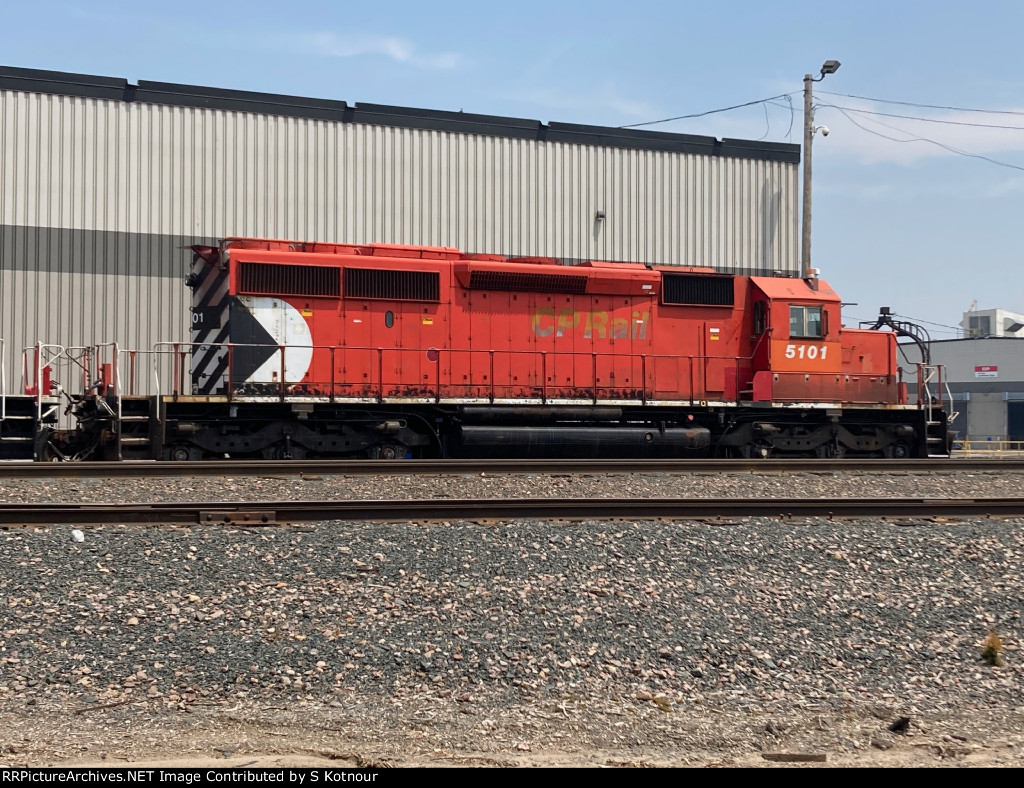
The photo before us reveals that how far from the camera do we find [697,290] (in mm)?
15984

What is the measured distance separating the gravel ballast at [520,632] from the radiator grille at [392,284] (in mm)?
7459

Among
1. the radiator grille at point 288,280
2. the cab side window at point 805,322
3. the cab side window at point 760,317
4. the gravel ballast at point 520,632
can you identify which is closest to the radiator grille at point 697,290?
the cab side window at point 760,317

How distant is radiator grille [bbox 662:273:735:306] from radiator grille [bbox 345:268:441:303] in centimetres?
398

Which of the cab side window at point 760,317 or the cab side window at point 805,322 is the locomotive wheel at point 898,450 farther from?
the cab side window at point 760,317

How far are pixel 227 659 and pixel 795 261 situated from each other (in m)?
22.7

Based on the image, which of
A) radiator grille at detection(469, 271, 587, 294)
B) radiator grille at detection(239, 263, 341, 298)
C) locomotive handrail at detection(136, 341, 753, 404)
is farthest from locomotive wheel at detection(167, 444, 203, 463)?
radiator grille at detection(469, 271, 587, 294)

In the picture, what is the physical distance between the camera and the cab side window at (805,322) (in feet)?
52.5

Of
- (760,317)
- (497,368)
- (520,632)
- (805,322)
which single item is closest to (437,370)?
(497,368)

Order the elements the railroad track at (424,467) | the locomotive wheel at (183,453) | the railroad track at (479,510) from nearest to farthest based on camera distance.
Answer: the railroad track at (479,510)
the railroad track at (424,467)
the locomotive wheel at (183,453)

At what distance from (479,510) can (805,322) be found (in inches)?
389

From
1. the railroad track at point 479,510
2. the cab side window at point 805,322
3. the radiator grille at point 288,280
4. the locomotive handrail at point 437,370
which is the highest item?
the radiator grille at point 288,280

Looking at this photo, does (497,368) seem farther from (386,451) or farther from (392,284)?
(386,451)

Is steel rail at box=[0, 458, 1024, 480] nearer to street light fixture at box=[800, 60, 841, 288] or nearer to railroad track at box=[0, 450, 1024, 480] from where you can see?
railroad track at box=[0, 450, 1024, 480]
